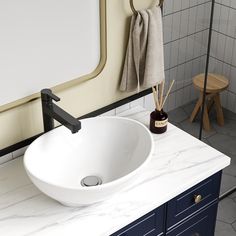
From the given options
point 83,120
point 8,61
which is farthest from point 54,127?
point 8,61

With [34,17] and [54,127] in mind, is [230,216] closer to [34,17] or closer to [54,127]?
[54,127]

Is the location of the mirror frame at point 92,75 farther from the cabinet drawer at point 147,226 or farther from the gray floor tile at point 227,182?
the gray floor tile at point 227,182

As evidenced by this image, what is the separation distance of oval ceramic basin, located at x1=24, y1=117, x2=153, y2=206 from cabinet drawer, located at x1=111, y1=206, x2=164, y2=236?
0.19 meters

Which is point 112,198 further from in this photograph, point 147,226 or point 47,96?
point 47,96

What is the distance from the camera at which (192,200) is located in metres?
2.33

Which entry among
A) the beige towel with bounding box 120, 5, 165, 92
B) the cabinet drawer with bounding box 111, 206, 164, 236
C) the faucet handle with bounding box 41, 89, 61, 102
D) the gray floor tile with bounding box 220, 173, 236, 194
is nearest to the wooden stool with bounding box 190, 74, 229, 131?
the gray floor tile with bounding box 220, 173, 236, 194

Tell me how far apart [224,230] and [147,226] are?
1046mm

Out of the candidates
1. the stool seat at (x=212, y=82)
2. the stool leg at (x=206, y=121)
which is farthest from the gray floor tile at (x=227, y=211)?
the stool seat at (x=212, y=82)

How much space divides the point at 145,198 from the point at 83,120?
1.35 ft

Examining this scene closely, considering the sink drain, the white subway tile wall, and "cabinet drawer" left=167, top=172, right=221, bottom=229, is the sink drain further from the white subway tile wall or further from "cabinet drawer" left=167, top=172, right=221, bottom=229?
the white subway tile wall

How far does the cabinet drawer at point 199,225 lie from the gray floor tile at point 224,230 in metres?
0.52

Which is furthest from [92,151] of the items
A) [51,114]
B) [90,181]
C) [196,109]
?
[196,109]

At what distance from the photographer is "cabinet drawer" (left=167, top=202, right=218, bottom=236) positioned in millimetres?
2385

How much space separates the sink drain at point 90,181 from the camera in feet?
7.27
